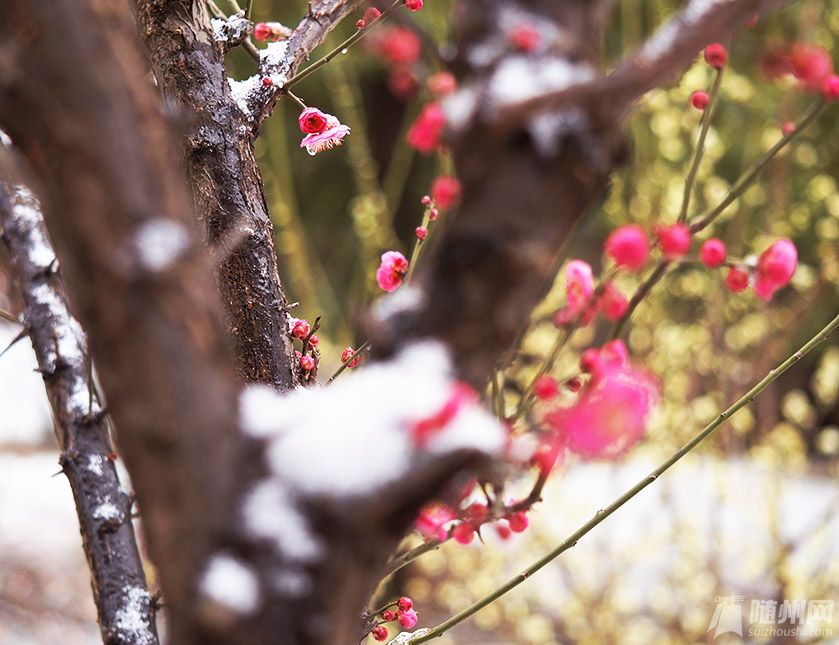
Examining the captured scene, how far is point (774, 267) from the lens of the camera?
574mm

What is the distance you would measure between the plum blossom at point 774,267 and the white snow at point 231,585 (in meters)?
0.38

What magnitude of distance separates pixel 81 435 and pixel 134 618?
0.77 ft

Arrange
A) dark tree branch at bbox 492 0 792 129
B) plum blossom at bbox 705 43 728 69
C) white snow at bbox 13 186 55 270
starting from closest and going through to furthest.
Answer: dark tree branch at bbox 492 0 792 129
plum blossom at bbox 705 43 728 69
white snow at bbox 13 186 55 270

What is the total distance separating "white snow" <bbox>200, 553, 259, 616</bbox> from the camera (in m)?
0.45

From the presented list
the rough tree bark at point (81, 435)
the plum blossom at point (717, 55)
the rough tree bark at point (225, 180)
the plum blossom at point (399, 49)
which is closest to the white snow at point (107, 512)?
the rough tree bark at point (81, 435)

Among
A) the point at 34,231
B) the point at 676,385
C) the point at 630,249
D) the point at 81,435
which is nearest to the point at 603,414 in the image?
the point at 630,249

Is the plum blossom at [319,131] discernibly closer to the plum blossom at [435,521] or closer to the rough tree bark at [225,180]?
the rough tree bark at [225,180]

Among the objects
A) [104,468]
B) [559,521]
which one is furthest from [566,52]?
[559,521]

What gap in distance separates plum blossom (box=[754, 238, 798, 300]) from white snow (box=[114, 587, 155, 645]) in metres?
0.68

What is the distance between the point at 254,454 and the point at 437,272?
0.48 ft

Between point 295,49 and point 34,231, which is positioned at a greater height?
point 34,231

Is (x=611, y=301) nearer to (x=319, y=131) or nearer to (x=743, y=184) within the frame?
(x=743, y=184)

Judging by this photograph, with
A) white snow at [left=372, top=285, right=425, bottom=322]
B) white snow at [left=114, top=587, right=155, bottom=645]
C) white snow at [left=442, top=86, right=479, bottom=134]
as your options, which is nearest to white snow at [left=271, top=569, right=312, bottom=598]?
white snow at [left=372, top=285, right=425, bottom=322]

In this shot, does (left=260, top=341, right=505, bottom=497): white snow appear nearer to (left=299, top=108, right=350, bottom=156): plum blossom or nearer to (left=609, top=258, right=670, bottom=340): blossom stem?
(left=609, top=258, right=670, bottom=340): blossom stem
